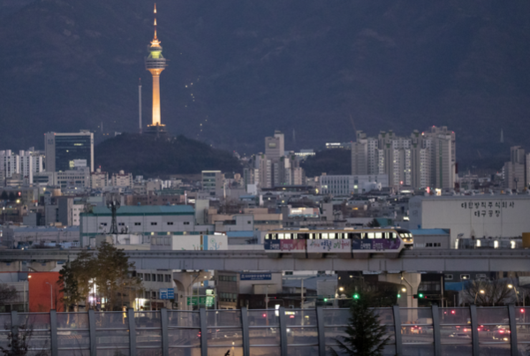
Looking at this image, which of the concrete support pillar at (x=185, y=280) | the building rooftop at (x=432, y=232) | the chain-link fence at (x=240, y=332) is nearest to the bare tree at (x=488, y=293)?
the concrete support pillar at (x=185, y=280)

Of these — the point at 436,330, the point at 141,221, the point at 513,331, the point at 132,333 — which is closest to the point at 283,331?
the point at 132,333

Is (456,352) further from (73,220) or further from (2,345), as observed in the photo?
(73,220)

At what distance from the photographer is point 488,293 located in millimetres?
50062

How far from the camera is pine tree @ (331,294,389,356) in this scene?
20391 millimetres

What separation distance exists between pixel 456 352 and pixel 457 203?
224 ft

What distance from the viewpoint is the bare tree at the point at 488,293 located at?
47844 mm

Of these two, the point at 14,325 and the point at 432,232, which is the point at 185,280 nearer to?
the point at 432,232

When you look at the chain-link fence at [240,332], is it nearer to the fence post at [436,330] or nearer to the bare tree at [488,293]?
the fence post at [436,330]

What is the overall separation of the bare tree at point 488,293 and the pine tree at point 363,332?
84.9ft

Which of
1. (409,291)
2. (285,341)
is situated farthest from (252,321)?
(409,291)

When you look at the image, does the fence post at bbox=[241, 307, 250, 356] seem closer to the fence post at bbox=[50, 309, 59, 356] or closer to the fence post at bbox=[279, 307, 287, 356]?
the fence post at bbox=[279, 307, 287, 356]

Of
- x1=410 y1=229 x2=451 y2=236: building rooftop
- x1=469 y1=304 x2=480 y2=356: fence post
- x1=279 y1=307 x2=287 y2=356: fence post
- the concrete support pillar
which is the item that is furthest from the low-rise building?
x1=469 y1=304 x2=480 y2=356: fence post

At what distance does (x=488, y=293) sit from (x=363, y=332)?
30978 mm

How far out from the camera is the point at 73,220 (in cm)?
16425
